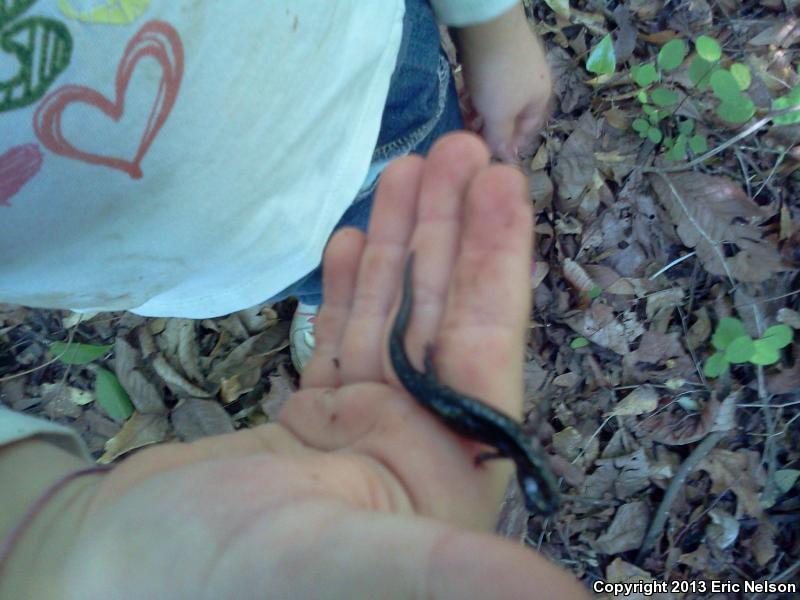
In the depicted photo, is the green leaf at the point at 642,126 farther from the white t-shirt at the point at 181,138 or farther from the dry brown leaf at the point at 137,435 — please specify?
the dry brown leaf at the point at 137,435

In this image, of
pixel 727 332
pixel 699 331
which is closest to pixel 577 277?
pixel 699 331

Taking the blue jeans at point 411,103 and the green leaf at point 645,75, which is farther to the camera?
the green leaf at point 645,75

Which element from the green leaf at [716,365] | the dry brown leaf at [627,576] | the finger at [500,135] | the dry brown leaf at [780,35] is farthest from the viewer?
the dry brown leaf at [780,35]

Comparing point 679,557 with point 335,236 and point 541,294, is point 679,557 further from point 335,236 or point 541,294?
point 335,236

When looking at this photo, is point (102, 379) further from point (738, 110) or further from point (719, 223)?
point (738, 110)

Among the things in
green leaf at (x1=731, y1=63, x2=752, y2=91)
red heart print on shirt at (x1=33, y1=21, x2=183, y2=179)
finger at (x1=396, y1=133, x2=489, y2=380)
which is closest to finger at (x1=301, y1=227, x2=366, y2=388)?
finger at (x1=396, y1=133, x2=489, y2=380)

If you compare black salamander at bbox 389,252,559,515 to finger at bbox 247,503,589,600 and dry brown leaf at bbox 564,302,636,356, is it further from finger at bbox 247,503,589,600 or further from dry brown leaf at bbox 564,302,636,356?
dry brown leaf at bbox 564,302,636,356

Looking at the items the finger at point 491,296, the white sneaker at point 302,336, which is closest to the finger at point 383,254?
the finger at point 491,296
